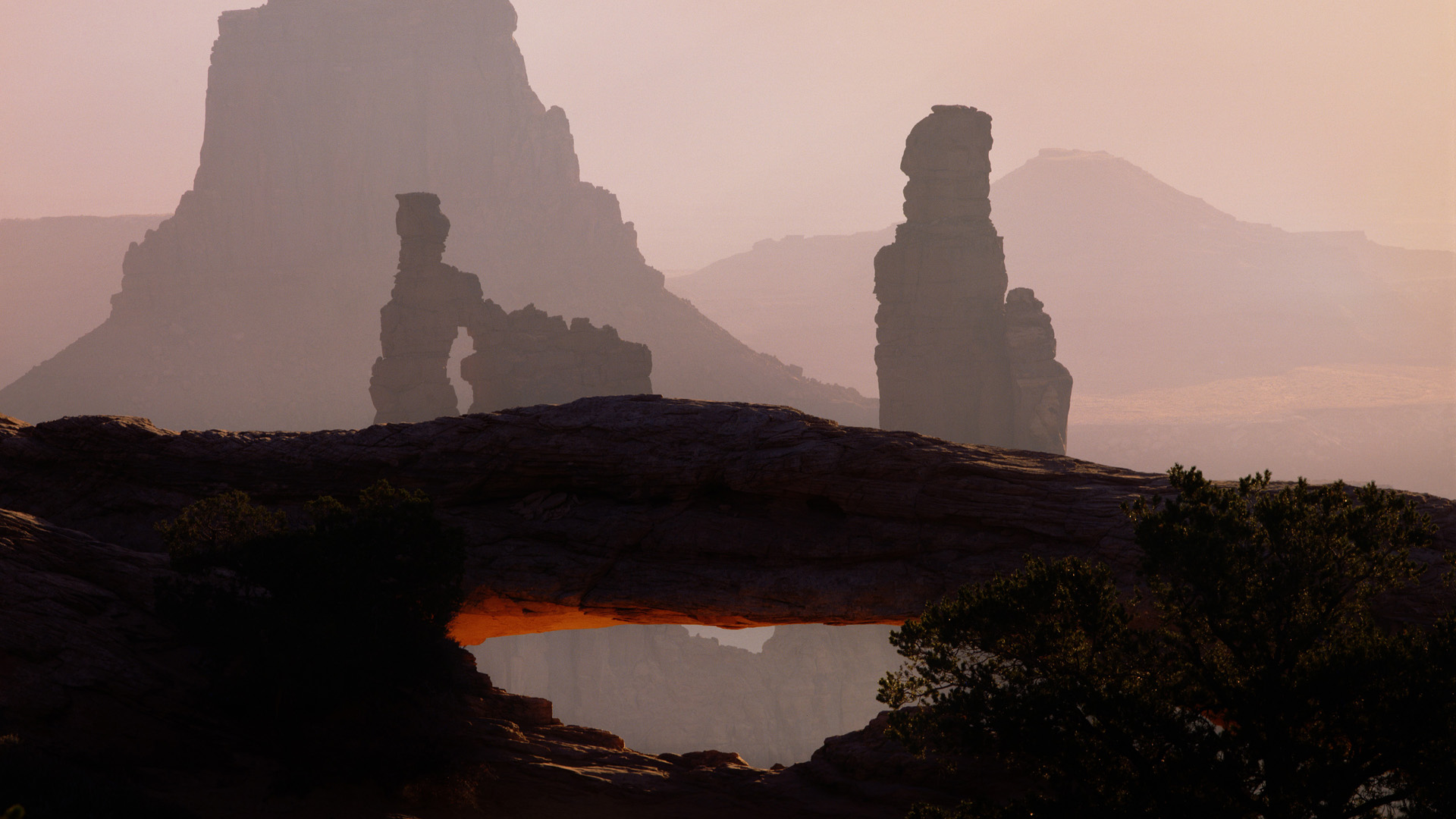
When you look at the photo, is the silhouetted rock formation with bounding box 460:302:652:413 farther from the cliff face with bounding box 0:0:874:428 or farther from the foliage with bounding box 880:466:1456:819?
the foliage with bounding box 880:466:1456:819

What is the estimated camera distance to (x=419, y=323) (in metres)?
99.5

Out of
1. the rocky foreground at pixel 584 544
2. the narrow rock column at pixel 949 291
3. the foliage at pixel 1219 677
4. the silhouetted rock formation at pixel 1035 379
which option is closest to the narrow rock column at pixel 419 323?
A: the narrow rock column at pixel 949 291

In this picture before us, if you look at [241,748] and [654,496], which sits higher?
[654,496]

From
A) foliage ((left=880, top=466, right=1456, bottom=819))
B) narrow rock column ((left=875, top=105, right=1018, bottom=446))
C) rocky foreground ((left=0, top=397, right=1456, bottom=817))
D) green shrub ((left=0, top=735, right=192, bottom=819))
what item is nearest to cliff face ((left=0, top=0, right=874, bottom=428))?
narrow rock column ((left=875, top=105, right=1018, bottom=446))

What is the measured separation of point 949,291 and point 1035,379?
13.2 meters

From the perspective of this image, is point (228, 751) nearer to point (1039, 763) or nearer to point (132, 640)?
point (132, 640)

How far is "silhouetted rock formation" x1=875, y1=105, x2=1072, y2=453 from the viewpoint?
325 feet

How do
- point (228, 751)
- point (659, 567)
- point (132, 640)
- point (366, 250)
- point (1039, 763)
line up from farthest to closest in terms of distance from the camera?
point (366, 250)
point (659, 567)
point (132, 640)
point (228, 751)
point (1039, 763)

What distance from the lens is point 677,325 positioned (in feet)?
538

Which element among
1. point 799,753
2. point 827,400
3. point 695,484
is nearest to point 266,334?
point 827,400

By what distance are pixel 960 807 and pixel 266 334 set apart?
175519 mm

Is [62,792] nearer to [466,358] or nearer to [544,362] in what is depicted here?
[544,362]

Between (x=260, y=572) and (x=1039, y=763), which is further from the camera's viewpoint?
(x=260, y=572)

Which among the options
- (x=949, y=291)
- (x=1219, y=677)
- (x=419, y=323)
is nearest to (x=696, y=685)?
(x=419, y=323)
